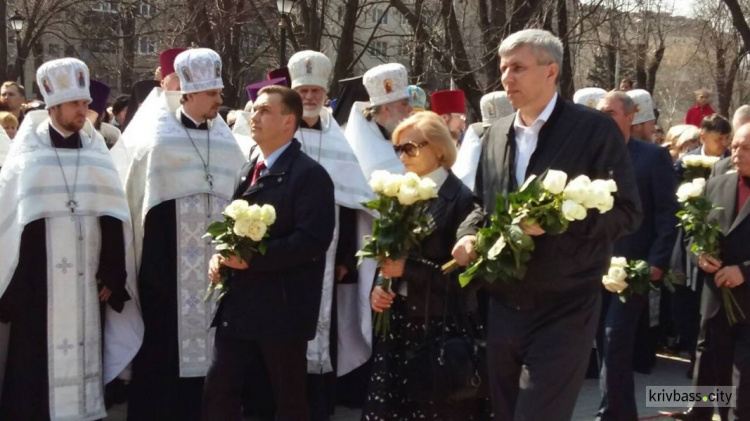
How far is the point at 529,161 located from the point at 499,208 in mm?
340

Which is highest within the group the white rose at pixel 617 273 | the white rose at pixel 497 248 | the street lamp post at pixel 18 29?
the street lamp post at pixel 18 29

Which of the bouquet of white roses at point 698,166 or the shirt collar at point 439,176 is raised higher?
the bouquet of white roses at point 698,166

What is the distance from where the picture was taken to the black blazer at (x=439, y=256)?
17.6ft

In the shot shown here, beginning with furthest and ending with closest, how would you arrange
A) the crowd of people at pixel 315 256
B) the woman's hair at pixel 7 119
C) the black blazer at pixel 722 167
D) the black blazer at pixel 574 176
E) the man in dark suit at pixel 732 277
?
the woman's hair at pixel 7 119 → the black blazer at pixel 722 167 → the man in dark suit at pixel 732 277 → the crowd of people at pixel 315 256 → the black blazer at pixel 574 176

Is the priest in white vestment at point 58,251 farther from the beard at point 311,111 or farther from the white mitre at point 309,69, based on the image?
the white mitre at point 309,69

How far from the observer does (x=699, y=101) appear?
1569 cm

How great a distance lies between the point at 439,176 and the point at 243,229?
1003 mm

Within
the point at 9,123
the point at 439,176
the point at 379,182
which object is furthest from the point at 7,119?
the point at 379,182

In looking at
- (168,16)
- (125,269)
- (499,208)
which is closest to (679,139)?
(125,269)

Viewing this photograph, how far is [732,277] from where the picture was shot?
22.2 ft

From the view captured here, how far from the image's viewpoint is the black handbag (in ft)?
17.1

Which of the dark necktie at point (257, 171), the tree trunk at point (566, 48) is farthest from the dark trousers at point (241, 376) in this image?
the tree trunk at point (566, 48)

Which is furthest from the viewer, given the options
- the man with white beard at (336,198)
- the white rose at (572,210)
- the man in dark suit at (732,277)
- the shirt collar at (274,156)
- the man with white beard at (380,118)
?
the man with white beard at (380,118)

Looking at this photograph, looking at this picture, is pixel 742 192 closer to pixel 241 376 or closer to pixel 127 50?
pixel 241 376
